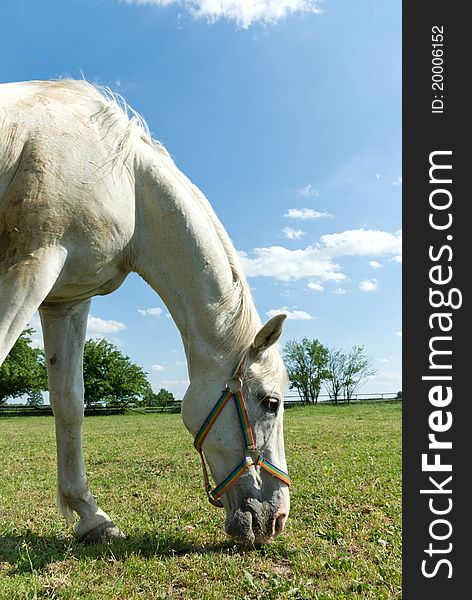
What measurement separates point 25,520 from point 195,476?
301 centimetres

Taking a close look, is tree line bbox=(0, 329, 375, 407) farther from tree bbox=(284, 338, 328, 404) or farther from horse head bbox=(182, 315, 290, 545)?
horse head bbox=(182, 315, 290, 545)

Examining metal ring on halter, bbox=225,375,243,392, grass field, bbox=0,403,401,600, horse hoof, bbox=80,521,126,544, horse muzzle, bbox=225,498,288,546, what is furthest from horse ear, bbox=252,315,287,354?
horse hoof, bbox=80,521,126,544

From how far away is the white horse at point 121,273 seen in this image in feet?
9.64

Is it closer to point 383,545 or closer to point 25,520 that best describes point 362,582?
point 383,545

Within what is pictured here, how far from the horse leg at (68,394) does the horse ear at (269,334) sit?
1513 mm

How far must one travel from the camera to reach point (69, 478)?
3926 millimetres

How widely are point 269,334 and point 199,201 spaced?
1307 millimetres

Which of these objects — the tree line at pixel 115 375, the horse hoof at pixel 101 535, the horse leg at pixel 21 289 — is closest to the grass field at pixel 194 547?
the horse hoof at pixel 101 535

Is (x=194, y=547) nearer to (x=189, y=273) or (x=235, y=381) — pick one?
(x=235, y=381)

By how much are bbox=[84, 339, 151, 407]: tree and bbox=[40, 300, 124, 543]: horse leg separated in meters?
53.2

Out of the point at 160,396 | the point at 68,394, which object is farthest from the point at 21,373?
the point at 68,394

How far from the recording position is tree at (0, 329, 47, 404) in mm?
46562

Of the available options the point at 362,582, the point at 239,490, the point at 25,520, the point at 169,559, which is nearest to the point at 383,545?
the point at 362,582

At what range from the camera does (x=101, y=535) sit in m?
3.69
